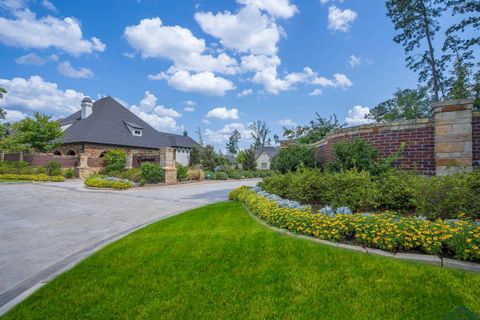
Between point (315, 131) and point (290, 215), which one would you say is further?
point (315, 131)

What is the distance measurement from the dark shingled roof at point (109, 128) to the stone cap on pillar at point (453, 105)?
79.9 ft

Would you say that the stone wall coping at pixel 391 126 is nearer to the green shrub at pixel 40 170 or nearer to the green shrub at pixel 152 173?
the green shrub at pixel 152 173

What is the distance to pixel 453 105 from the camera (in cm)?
592

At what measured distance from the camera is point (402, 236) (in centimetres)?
329

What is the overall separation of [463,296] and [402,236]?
98 cm

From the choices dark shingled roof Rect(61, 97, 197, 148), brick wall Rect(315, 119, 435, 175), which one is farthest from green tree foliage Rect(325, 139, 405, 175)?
dark shingled roof Rect(61, 97, 197, 148)

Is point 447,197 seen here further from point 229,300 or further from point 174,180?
point 174,180

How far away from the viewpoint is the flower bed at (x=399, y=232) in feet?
9.76

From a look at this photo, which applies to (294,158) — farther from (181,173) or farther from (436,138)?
(181,173)

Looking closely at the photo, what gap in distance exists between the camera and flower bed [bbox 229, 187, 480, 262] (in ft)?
9.76

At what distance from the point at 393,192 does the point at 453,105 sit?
2850mm

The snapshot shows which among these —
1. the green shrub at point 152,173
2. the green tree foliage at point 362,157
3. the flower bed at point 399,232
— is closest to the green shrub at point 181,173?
the green shrub at point 152,173

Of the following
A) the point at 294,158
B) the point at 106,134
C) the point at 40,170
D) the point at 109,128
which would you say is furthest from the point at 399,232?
the point at 109,128

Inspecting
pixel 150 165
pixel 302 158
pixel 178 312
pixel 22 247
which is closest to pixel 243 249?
pixel 178 312
